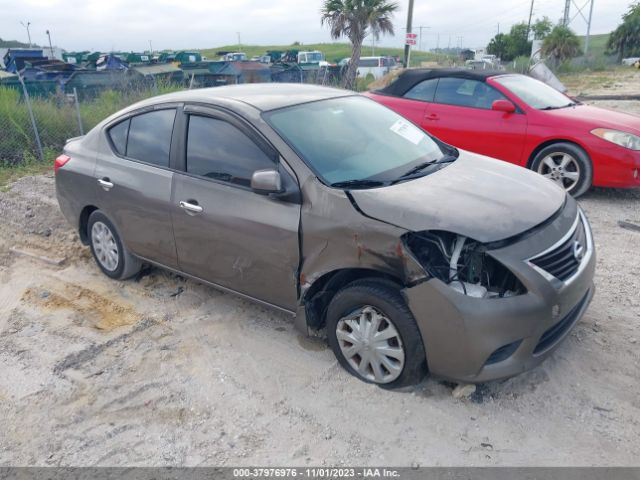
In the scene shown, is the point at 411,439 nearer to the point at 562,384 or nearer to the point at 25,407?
the point at 562,384

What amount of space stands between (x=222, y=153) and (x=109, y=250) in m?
1.80

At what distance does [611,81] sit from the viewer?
2466cm

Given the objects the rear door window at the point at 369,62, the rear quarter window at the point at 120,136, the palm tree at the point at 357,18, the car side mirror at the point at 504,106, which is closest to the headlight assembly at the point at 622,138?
the car side mirror at the point at 504,106

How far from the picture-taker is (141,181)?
13.7 ft

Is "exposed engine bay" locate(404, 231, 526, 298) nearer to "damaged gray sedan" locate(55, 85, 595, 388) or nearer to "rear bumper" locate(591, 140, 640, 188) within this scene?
"damaged gray sedan" locate(55, 85, 595, 388)

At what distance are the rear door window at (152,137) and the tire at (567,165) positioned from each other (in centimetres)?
447

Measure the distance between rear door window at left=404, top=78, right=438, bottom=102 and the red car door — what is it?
0.06 meters

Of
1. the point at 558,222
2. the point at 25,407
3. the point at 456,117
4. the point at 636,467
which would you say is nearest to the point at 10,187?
the point at 25,407

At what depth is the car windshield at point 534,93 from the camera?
22.4 ft

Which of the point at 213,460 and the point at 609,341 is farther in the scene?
the point at 609,341

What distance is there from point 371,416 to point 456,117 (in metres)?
5.14

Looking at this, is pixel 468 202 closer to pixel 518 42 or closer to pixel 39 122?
pixel 39 122

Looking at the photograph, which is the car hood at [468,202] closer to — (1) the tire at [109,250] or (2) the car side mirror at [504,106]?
(1) the tire at [109,250]

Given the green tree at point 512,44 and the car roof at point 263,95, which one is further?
the green tree at point 512,44
